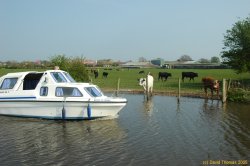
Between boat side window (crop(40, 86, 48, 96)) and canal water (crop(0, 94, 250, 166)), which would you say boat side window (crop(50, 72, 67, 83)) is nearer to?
boat side window (crop(40, 86, 48, 96))

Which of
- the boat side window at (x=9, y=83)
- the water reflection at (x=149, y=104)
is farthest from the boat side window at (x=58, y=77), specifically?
the water reflection at (x=149, y=104)

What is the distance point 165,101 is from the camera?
32.4 meters

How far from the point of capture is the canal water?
46.1ft

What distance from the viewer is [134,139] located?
1739 centimetres

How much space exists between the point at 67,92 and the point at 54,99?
84 centimetres

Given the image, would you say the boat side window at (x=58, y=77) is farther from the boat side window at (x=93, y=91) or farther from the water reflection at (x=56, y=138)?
the water reflection at (x=56, y=138)

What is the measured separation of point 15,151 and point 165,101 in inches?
744

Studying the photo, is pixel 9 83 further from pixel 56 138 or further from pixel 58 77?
pixel 56 138

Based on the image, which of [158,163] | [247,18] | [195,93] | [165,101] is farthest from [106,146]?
[247,18]

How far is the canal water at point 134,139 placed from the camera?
14.1 m

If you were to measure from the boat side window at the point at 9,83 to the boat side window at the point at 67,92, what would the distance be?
3.41 meters

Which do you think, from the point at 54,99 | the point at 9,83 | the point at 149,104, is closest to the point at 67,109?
the point at 54,99

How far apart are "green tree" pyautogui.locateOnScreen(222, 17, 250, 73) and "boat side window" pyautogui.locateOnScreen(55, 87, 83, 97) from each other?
2331 cm

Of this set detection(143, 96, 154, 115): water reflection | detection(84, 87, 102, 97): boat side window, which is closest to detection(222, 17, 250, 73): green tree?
detection(143, 96, 154, 115): water reflection
